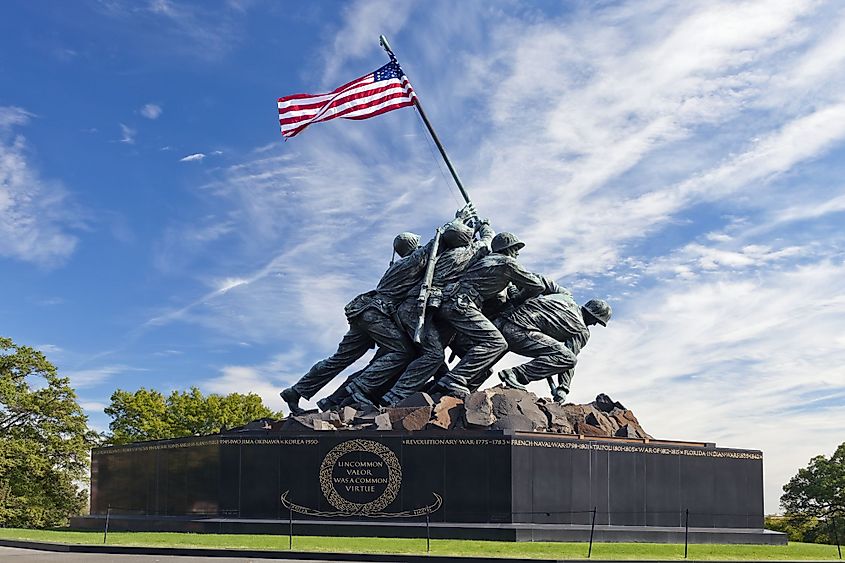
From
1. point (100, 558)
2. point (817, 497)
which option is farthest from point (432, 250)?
point (817, 497)

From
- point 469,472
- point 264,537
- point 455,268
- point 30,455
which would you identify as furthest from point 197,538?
point 30,455

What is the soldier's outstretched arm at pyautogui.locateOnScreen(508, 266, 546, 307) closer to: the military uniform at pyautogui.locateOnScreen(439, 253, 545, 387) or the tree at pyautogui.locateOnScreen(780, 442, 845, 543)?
the military uniform at pyautogui.locateOnScreen(439, 253, 545, 387)

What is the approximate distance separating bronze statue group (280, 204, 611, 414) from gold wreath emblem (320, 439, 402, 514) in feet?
8.89

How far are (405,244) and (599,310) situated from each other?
195 inches

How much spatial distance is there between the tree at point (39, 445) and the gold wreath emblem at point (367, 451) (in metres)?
17.2

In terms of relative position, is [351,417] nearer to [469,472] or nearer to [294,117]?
[469,472]

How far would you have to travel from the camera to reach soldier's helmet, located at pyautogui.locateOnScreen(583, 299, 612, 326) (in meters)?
25.0

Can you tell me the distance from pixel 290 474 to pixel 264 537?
1.77 meters

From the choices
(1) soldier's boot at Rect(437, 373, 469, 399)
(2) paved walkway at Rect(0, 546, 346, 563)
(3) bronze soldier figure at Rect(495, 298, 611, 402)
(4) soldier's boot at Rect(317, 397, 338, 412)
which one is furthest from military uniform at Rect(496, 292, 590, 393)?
(2) paved walkway at Rect(0, 546, 346, 563)

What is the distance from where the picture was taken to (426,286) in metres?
23.0

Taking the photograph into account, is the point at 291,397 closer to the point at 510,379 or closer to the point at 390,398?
the point at 390,398

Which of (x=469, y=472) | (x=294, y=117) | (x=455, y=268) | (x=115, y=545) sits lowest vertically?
(x=115, y=545)

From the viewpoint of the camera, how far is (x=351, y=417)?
2111 cm

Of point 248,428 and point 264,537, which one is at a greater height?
point 248,428
